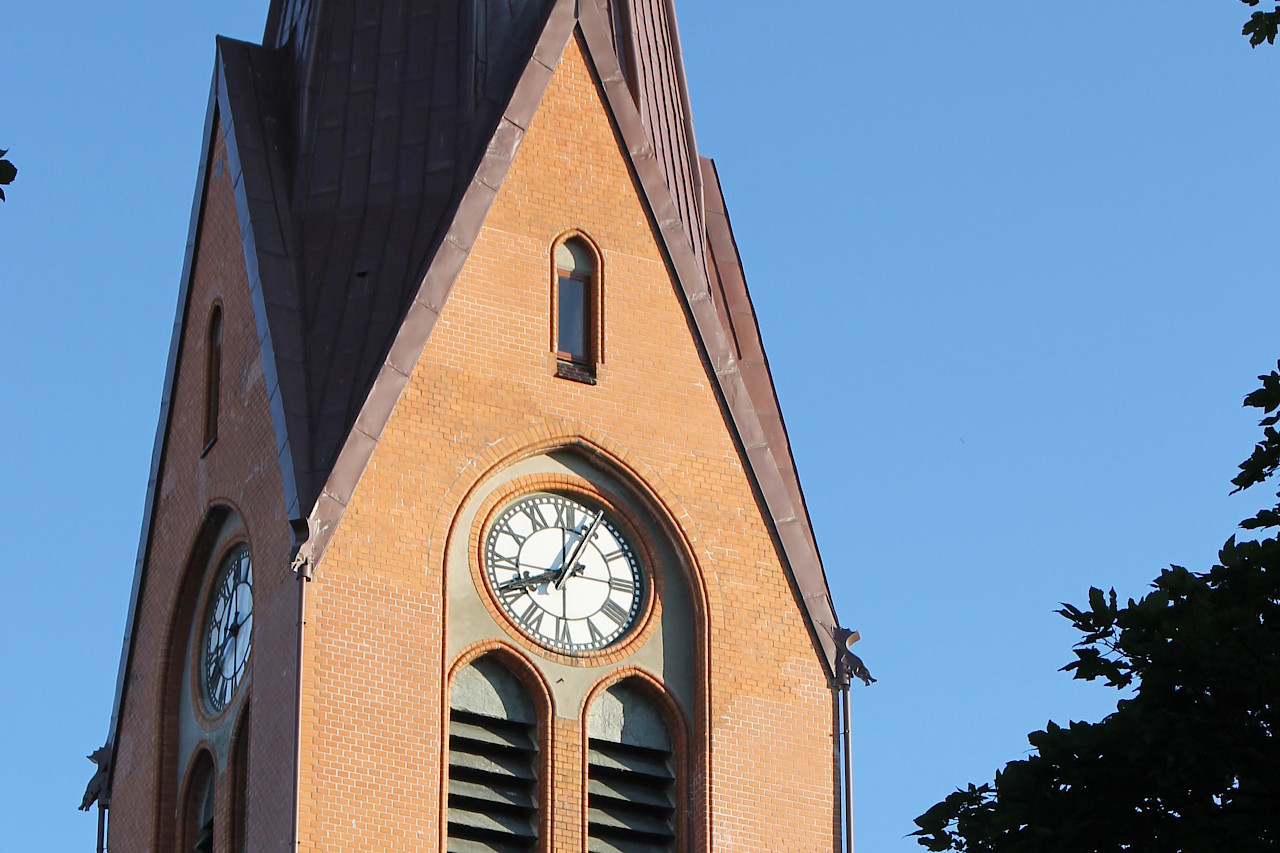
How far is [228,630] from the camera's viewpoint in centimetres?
3503

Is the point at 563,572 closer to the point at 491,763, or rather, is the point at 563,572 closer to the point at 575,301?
the point at 491,763

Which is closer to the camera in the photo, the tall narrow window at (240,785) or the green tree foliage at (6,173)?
the green tree foliage at (6,173)

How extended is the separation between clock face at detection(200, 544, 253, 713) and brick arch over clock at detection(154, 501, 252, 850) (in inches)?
4.4

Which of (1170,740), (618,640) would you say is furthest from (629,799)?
(1170,740)

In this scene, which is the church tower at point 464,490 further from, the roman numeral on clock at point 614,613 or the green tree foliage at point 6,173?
the green tree foliage at point 6,173

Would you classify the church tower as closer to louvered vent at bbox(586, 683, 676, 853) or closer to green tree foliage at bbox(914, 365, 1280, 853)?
louvered vent at bbox(586, 683, 676, 853)

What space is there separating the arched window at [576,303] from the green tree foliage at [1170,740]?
15.0m

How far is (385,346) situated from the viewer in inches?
1363

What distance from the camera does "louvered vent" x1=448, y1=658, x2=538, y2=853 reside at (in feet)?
107

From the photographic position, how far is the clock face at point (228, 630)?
34.4m

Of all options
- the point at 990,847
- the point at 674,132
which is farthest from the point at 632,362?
the point at 990,847

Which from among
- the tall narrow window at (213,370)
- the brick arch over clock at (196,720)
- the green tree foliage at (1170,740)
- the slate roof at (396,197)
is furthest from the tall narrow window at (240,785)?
the green tree foliage at (1170,740)

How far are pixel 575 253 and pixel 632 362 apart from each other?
4.48ft

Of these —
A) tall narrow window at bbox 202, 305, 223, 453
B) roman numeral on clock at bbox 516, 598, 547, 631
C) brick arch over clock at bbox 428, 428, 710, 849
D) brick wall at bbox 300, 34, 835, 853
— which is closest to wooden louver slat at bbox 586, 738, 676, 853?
brick arch over clock at bbox 428, 428, 710, 849
